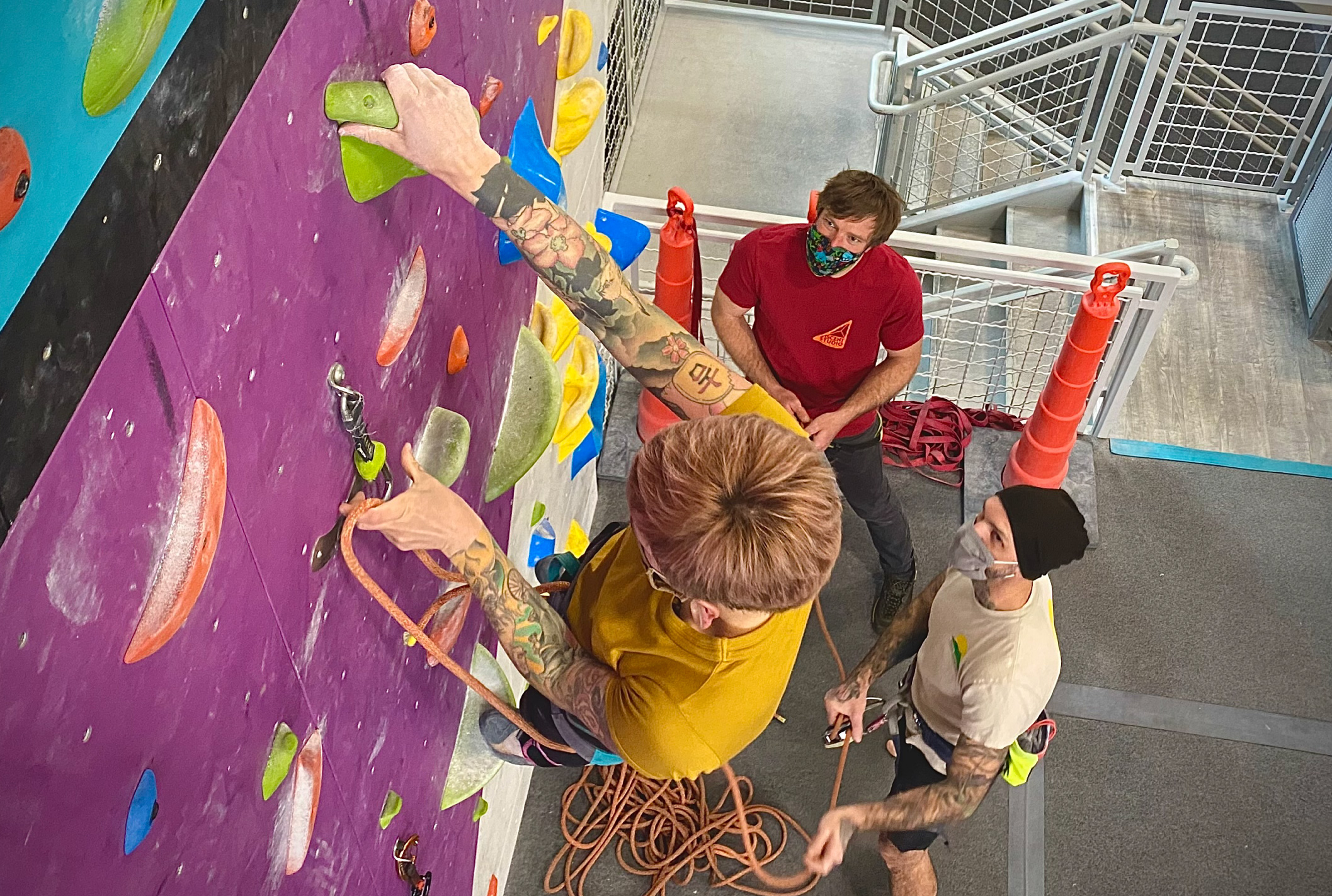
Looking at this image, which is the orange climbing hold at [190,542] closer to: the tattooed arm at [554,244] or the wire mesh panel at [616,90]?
the tattooed arm at [554,244]

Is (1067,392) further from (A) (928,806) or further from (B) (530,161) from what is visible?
(B) (530,161)

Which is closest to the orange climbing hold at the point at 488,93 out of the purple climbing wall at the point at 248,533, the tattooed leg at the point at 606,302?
the purple climbing wall at the point at 248,533

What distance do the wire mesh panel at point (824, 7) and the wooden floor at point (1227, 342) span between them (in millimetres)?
1840

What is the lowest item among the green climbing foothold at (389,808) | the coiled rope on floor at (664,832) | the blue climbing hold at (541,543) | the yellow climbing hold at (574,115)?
the coiled rope on floor at (664,832)

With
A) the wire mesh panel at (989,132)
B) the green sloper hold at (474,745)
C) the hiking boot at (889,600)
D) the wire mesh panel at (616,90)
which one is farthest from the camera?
the wire mesh panel at (989,132)

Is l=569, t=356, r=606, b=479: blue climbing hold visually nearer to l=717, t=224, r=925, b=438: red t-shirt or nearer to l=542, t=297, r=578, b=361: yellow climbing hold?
l=542, t=297, r=578, b=361: yellow climbing hold

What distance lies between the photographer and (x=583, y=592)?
1.77 metres

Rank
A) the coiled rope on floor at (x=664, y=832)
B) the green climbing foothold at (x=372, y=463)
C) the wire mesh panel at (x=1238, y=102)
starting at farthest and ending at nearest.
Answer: the wire mesh panel at (x=1238, y=102) → the coiled rope on floor at (x=664, y=832) → the green climbing foothold at (x=372, y=463)

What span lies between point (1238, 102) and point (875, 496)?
344 cm

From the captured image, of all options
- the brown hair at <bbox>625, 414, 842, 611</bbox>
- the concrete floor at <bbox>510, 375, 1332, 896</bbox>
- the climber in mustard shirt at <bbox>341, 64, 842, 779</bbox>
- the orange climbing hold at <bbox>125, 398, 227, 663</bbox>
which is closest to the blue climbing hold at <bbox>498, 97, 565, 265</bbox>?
the climber in mustard shirt at <bbox>341, 64, 842, 779</bbox>

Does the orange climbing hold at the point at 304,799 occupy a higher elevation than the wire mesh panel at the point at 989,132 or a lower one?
higher

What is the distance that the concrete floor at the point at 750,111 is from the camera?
491 centimetres

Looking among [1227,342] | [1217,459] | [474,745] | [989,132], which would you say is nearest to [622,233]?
[474,745]

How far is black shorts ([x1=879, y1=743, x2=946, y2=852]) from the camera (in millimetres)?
2283
